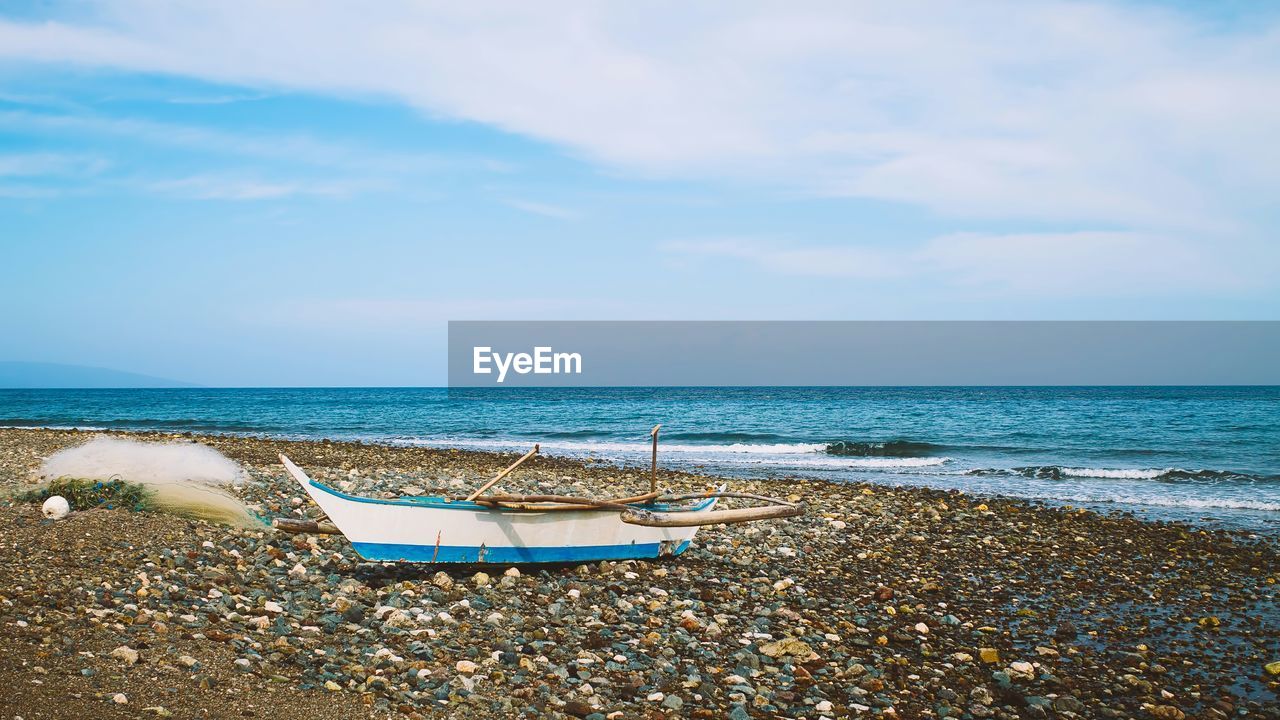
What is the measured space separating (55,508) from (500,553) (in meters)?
6.00

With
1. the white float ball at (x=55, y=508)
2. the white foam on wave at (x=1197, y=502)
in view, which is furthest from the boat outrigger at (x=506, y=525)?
the white foam on wave at (x=1197, y=502)

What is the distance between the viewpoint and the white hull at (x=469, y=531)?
9438 millimetres

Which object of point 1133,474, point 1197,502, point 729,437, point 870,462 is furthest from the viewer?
point 729,437

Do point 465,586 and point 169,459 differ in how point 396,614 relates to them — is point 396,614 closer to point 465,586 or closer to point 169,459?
point 465,586

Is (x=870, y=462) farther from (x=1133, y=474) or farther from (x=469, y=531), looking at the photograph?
(x=469, y=531)

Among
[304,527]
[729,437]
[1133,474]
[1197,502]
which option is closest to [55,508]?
[304,527]

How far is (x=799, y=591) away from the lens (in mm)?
10742

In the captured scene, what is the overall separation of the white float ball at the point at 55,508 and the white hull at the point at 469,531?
413 centimetres

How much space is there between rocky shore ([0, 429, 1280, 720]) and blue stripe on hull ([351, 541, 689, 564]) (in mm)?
210

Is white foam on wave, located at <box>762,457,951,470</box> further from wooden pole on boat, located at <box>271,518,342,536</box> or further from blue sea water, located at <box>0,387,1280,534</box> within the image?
wooden pole on boat, located at <box>271,518,342,536</box>

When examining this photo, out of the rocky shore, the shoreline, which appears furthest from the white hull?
the shoreline

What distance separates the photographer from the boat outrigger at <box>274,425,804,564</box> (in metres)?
9.48

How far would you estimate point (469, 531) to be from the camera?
9953 mm

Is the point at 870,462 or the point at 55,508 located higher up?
the point at 55,508
